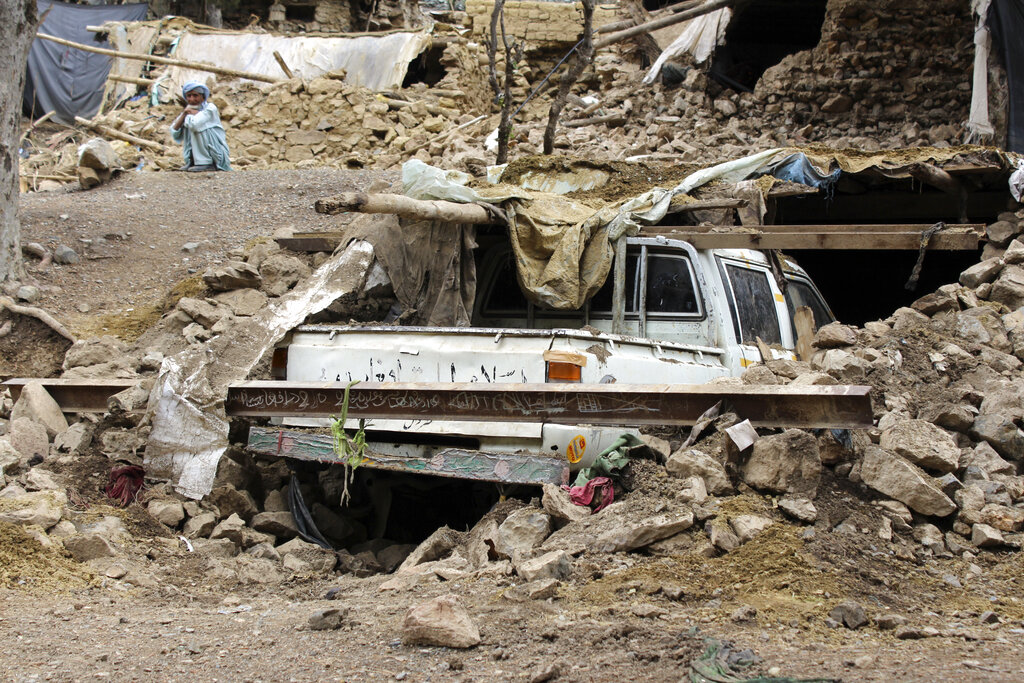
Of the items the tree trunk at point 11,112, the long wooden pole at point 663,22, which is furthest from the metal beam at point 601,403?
the long wooden pole at point 663,22

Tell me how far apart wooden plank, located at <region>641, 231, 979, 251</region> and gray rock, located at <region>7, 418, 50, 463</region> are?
13.0 ft

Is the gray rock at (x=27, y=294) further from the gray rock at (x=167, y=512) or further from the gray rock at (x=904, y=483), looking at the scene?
the gray rock at (x=904, y=483)

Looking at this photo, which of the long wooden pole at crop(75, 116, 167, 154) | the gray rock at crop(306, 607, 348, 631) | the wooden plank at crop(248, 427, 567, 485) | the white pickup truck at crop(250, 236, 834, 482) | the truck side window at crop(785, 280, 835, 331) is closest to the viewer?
the gray rock at crop(306, 607, 348, 631)

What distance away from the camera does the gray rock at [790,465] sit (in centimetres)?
414

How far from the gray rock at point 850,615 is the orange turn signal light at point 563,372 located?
68.9 inches

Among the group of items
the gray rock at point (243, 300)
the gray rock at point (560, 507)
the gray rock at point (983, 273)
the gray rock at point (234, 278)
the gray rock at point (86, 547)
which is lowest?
the gray rock at point (86, 547)

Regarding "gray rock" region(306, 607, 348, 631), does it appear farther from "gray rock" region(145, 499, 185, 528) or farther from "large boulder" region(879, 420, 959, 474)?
"large boulder" region(879, 420, 959, 474)

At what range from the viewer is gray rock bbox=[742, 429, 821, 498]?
414cm

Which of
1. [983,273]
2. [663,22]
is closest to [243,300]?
[983,273]

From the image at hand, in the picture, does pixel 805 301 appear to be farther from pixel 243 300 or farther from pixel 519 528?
pixel 243 300

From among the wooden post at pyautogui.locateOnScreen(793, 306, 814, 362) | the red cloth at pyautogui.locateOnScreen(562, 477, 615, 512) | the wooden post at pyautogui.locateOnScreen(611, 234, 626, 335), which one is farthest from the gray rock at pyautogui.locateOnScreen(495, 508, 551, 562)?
the wooden post at pyautogui.locateOnScreen(793, 306, 814, 362)

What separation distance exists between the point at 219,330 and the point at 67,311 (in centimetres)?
271

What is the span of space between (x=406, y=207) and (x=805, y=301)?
346 cm

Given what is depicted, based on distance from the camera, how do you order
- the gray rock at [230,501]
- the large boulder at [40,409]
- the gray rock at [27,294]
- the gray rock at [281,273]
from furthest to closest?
the gray rock at [27,294] → the gray rock at [281,273] → the large boulder at [40,409] → the gray rock at [230,501]
